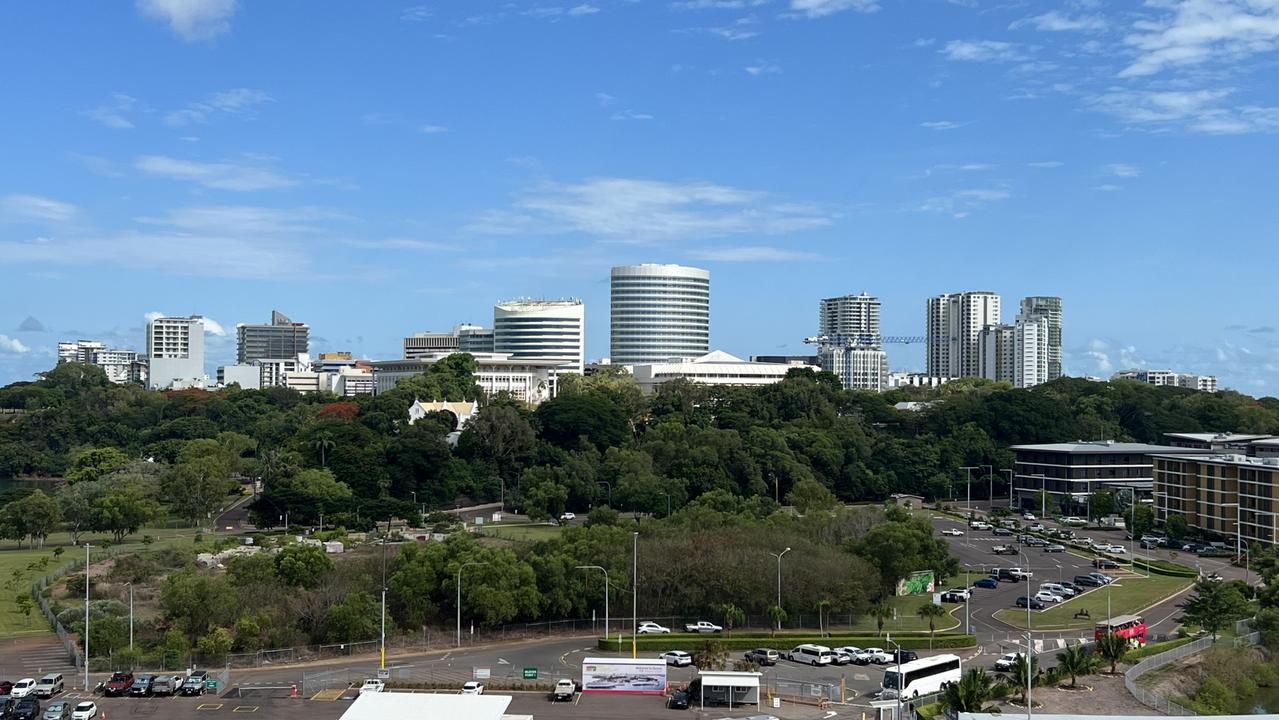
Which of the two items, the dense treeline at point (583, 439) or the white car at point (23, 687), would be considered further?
the dense treeline at point (583, 439)

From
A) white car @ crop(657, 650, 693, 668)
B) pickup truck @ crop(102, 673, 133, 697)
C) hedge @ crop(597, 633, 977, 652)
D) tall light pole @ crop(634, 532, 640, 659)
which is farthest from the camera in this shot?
tall light pole @ crop(634, 532, 640, 659)

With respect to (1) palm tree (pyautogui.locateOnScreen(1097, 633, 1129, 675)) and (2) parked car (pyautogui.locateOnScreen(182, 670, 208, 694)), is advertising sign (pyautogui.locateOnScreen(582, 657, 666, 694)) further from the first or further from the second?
(1) palm tree (pyautogui.locateOnScreen(1097, 633, 1129, 675))

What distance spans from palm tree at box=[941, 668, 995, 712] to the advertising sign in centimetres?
1002

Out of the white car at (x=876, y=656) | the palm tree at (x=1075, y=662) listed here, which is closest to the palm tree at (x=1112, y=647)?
the palm tree at (x=1075, y=662)

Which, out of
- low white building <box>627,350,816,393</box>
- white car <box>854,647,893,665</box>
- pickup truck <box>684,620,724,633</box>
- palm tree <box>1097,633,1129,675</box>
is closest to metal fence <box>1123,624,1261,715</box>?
palm tree <box>1097,633,1129,675</box>

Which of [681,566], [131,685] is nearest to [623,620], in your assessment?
[681,566]

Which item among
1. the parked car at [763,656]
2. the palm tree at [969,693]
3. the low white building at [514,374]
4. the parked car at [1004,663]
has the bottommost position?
the parked car at [763,656]

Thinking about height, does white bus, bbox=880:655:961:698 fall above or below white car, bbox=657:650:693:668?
above

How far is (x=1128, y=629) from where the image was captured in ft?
174

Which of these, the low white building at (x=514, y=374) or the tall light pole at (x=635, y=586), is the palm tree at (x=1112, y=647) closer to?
the tall light pole at (x=635, y=586)

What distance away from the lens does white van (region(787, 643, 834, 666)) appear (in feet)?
164

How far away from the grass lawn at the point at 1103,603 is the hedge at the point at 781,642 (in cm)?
624

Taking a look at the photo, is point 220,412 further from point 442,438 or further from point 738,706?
point 738,706

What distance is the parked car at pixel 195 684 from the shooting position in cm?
4359
